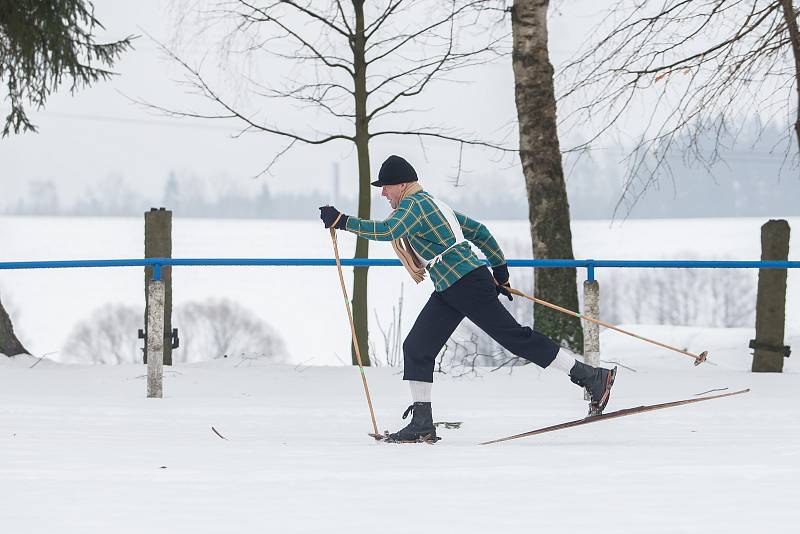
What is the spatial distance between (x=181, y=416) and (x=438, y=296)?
7.21ft

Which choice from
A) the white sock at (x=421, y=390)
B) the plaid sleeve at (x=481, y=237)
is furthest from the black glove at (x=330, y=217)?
the white sock at (x=421, y=390)

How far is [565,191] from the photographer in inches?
444

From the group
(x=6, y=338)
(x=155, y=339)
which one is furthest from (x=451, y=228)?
(x=6, y=338)

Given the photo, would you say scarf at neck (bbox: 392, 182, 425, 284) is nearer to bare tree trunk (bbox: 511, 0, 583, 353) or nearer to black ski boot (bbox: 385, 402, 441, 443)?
black ski boot (bbox: 385, 402, 441, 443)

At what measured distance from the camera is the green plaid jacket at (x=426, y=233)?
6234mm

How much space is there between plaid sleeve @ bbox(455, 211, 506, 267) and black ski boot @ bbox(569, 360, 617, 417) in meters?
0.77

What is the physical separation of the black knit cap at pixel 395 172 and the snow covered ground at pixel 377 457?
4.84ft

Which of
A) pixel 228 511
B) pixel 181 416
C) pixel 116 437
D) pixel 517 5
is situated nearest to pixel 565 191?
pixel 517 5

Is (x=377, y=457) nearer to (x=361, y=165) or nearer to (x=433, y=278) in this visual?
(x=433, y=278)

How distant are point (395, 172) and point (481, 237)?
0.68 meters

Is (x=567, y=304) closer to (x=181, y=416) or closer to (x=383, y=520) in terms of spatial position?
(x=181, y=416)

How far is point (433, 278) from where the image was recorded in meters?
6.38

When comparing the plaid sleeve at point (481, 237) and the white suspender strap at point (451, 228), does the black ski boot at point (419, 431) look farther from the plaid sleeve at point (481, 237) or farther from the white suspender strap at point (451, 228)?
the plaid sleeve at point (481, 237)

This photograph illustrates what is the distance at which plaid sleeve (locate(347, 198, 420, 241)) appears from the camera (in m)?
6.23
